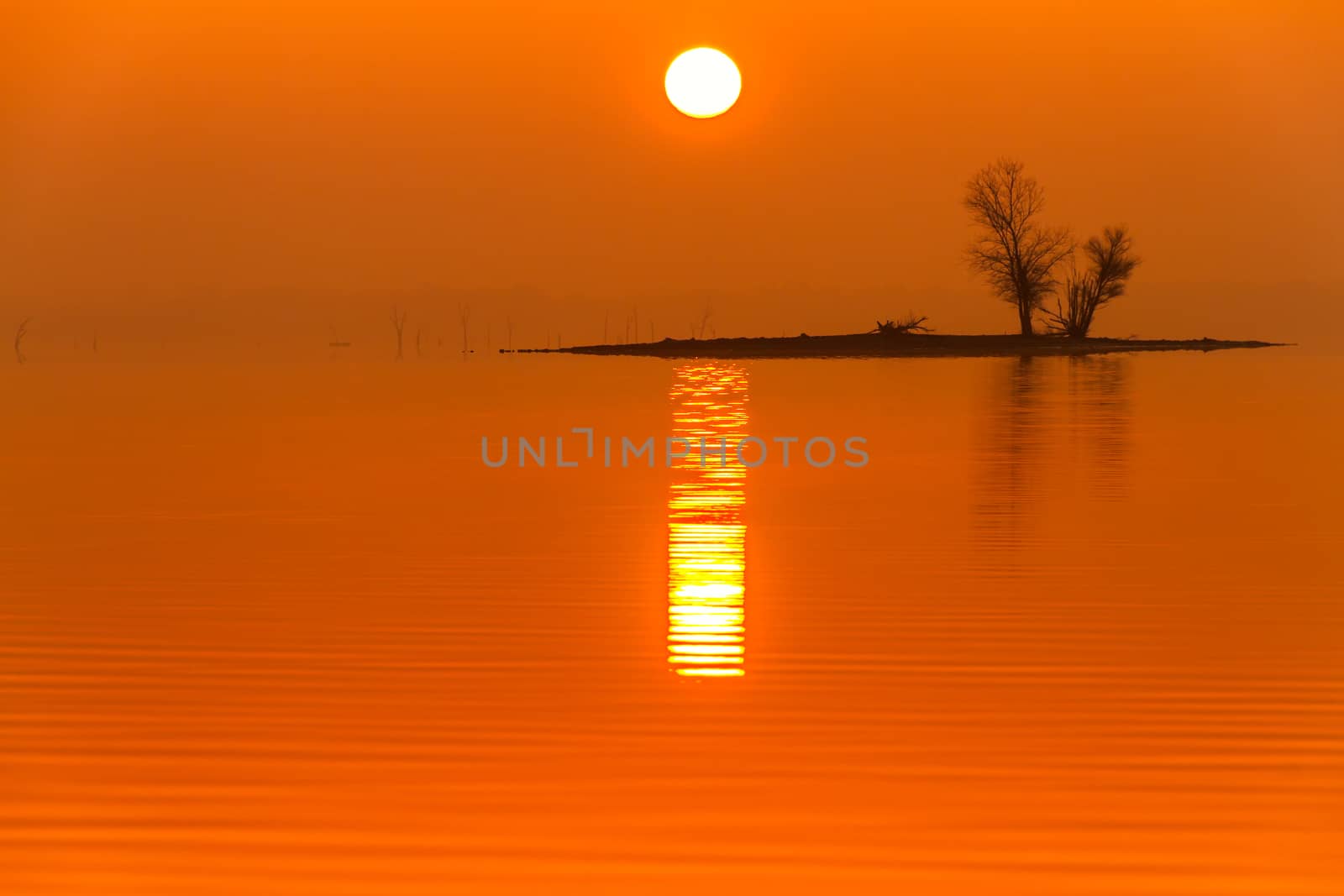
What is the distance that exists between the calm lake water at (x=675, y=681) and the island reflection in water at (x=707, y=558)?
0.23 ft

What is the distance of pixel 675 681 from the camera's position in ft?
30.8

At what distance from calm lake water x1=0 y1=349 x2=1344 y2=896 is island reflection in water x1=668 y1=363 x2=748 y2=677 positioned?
7cm

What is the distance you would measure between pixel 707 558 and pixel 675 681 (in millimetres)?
4826

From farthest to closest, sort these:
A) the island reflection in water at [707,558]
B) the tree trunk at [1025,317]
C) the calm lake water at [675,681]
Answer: the tree trunk at [1025,317], the island reflection in water at [707,558], the calm lake water at [675,681]

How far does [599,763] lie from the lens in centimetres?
772

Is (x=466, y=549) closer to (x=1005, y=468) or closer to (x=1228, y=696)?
(x=1228, y=696)

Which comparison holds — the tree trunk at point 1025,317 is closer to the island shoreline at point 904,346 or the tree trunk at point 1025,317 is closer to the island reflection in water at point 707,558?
the island shoreline at point 904,346

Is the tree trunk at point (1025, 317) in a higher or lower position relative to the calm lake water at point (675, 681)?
higher

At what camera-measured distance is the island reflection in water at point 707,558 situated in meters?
10.2

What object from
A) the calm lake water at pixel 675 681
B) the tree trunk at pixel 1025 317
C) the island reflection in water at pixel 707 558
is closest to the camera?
the calm lake water at pixel 675 681

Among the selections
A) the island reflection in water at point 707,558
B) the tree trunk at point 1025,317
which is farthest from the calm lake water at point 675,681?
the tree trunk at point 1025,317

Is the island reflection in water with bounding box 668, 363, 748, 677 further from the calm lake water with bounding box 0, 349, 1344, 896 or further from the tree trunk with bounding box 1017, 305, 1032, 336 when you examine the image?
the tree trunk with bounding box 1017, 305, 1032, 336

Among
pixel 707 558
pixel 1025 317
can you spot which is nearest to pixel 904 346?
pixel 1025 317

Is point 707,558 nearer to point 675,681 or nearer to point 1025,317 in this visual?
point 675,681
